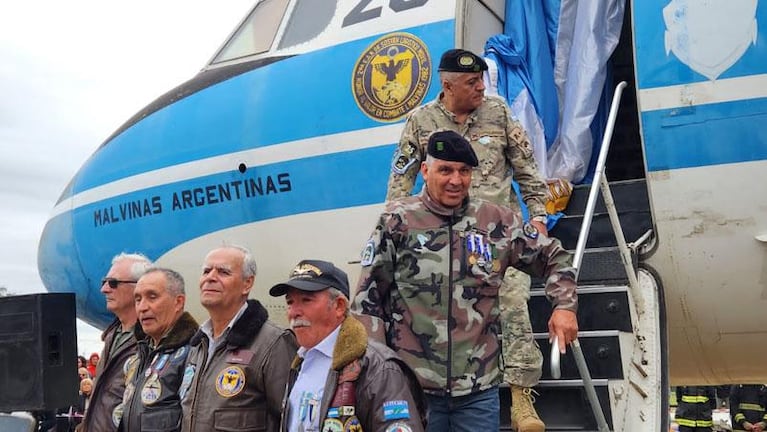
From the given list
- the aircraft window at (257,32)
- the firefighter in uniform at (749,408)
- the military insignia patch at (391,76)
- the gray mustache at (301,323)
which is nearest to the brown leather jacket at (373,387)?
the gray mustache at (301,323)

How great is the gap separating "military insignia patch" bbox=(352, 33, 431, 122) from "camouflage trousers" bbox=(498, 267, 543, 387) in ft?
5.90

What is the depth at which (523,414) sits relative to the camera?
3.65m

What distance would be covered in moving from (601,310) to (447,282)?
1.62 metres

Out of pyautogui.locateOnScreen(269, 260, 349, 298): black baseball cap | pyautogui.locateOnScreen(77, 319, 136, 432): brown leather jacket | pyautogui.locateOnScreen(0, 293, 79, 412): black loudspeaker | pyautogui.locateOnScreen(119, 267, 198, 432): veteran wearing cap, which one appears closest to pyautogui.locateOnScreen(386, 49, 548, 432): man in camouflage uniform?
pyautogui.locateOnScreen(119, 267, 198, 432): veteran wearing cap

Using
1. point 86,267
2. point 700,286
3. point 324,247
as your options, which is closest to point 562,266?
point 700,286

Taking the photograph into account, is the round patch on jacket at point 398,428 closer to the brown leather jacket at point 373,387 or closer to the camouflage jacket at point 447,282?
the brown leather jacket at point 373,387

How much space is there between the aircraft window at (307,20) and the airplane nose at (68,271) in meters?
2.46

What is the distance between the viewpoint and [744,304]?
16.1 feet

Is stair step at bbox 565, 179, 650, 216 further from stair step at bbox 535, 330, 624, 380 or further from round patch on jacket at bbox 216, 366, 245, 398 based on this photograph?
round patch on jacket at bbox 216, 366, 245, 398

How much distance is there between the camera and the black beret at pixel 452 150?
3.20 m

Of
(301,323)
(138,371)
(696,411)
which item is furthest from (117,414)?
(696,411)

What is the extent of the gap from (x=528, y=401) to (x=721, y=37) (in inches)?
93.6

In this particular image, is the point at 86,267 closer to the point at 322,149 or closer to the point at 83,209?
the point at 83,209

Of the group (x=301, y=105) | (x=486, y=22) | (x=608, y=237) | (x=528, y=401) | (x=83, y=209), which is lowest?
(x=528, y=401)
